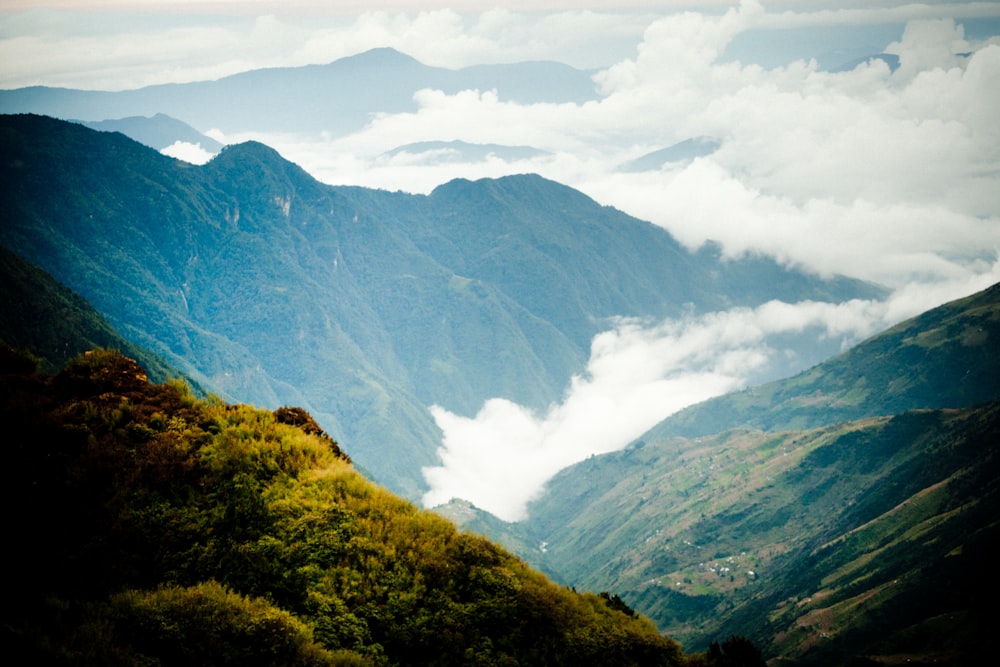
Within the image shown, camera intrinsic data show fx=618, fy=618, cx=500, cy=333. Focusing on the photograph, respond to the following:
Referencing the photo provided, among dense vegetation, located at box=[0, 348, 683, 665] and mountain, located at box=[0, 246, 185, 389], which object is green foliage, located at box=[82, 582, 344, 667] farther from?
mountain, located at box=[0, 246, 185, 389]

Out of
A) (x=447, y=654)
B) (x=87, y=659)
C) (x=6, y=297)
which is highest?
(x=6, y=297)

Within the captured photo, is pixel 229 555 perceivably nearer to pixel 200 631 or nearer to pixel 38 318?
pixel 200 631

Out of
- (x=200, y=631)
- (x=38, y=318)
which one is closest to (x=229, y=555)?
(x=200, y=631)

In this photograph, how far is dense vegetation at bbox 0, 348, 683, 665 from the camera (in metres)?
12.4

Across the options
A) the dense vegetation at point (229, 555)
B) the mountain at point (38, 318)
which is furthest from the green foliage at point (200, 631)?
the mountain at point (38, 318)

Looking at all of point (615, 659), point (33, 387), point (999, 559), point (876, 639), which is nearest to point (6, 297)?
point (33, 387)

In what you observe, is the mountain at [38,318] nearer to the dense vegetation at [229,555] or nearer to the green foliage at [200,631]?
the dense vegetation at [229,555]

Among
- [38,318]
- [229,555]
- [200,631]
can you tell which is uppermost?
[38,318]

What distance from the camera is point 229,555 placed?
14.5m

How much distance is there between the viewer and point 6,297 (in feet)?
568

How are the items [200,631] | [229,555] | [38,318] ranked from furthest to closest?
[38,318] → [229,555] → [200,631]

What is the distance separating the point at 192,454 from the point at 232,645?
5853 millimetres

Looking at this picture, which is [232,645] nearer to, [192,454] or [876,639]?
[192,454]

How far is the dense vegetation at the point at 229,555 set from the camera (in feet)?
40.6
